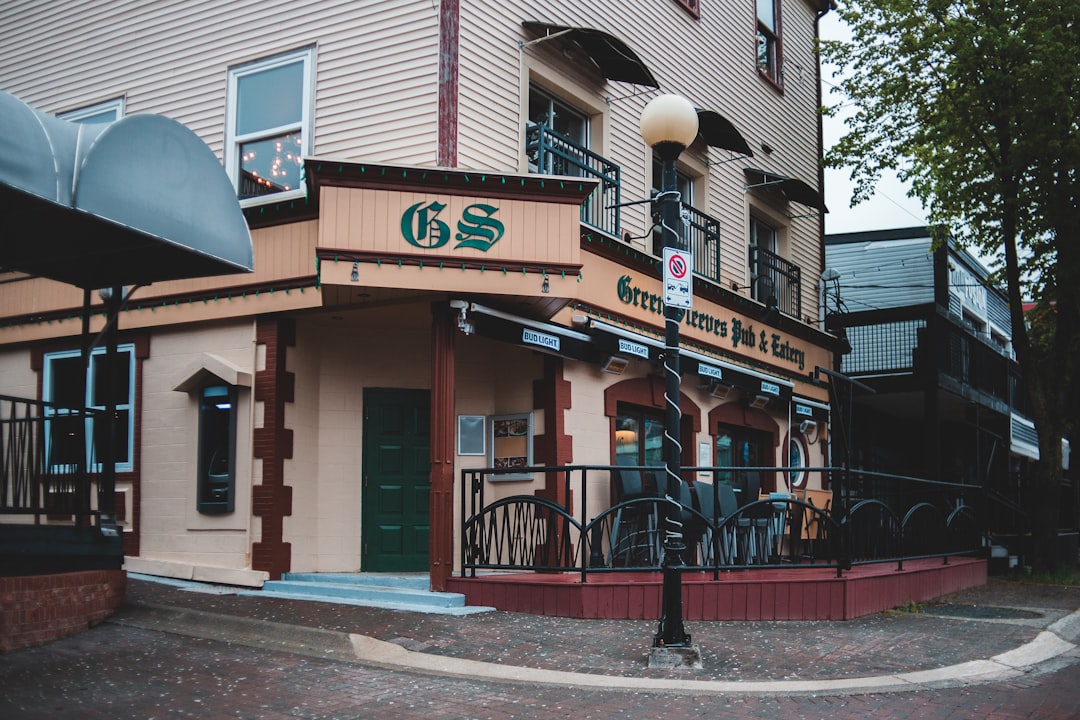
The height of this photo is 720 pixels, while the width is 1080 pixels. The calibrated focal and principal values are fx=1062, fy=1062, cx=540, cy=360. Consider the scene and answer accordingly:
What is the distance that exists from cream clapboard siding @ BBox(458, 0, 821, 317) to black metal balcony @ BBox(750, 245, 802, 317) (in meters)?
0.33

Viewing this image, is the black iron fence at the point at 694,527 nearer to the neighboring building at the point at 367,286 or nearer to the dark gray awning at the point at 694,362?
the neighboring building at the point at 367,286

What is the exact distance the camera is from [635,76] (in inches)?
537

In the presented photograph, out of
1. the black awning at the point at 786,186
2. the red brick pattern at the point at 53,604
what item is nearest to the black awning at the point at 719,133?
the black awning at the point at 786,186

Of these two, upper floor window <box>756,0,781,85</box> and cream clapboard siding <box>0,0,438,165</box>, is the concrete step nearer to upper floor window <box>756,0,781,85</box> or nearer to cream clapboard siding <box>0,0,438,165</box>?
cream clapboard siding <box>0,0,438,165</box>

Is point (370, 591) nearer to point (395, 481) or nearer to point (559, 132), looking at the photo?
point (395, 481)

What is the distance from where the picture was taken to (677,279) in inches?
340

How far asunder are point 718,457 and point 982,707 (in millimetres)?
9737

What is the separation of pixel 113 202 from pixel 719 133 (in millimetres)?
10177

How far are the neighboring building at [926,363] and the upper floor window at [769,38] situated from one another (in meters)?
4.01

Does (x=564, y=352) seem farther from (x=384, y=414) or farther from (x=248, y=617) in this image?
(x=248, y=617)

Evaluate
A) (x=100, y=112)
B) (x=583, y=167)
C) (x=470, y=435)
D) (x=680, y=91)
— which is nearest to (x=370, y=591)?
(x=470, y=435)

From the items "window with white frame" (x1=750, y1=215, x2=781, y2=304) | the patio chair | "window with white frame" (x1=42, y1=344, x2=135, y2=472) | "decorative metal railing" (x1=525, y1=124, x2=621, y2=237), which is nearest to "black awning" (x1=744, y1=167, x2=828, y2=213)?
"window with white frame" (x1=750, y1=215, x2=781, y2=304)

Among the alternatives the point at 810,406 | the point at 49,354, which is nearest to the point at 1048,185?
the point at 810,406

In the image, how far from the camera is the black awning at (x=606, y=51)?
12711 mm
